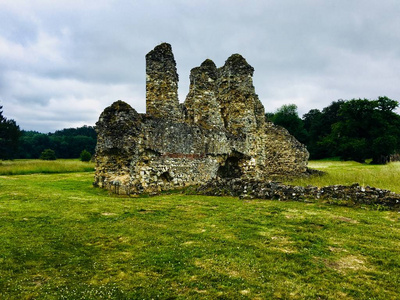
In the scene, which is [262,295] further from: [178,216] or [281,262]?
[178,216]

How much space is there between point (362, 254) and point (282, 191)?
6060mm

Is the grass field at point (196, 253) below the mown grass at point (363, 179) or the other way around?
below

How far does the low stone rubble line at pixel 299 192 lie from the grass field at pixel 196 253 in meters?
0.80

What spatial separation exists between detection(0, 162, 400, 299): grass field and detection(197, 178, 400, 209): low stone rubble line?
804mm

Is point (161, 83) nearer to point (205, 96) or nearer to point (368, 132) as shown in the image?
point (205, 96)

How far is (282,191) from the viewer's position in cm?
1164

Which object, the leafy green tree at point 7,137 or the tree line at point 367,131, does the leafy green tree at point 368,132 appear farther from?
the leafy green tree at point 7,137

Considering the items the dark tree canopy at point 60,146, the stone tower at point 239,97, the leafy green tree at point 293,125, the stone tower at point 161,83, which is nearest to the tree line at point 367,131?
the leafy green tree at point 293,125

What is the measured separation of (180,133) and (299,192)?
6320 millimetres

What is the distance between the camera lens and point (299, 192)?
11.4 meters

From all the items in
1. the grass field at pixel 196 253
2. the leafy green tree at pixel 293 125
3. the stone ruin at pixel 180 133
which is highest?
the leafy green tree at pixel 293 125

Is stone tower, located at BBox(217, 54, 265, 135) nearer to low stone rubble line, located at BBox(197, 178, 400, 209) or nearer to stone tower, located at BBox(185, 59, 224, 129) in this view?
stone tower, located at BBox(185, 59, 224, 129)

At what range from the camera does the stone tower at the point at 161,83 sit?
53.3 feet

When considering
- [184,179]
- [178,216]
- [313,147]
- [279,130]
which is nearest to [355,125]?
[313,147]
